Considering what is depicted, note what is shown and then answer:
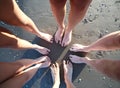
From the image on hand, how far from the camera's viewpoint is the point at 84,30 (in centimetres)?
202

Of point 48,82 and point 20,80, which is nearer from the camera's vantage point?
point 20,80

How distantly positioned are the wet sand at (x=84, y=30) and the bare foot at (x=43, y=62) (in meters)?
0.06

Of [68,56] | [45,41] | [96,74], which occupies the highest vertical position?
[45,41]

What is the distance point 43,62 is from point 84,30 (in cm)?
43

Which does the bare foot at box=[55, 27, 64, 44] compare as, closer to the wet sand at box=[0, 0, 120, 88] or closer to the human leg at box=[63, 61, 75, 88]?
the wet sand at box=[0, 0, 120, 88]

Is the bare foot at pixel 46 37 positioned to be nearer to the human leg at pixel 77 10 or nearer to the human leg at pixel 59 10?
the human leg at pixel 59 10

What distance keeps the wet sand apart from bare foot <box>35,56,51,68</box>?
2.3 inches

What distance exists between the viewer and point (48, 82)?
6.19ft

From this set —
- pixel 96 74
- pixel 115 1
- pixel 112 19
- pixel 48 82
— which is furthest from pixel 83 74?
pixel 115 1

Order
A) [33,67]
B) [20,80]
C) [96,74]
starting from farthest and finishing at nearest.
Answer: [96,74] < [33,67] < [20,80]

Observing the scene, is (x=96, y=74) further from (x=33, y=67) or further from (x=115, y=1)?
(x=115, y=1)

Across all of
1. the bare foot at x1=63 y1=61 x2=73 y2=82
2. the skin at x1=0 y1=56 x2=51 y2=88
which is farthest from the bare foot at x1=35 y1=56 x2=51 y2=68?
the bare foot at x1=63 y1=61 x2=73 y2=82

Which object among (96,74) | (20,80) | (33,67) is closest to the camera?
(20,80)

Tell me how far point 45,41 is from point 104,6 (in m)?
0.57
